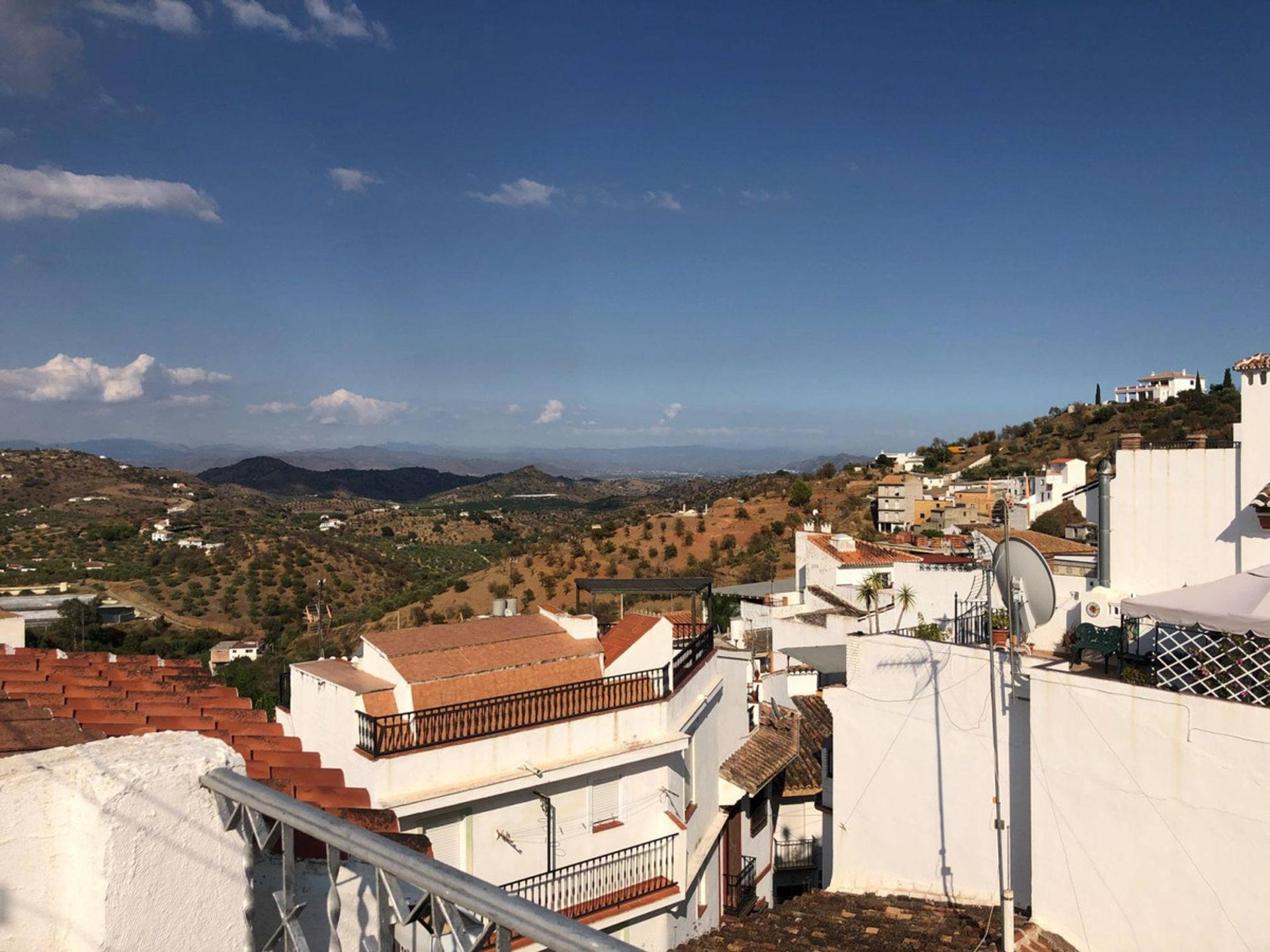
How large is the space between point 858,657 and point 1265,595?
472cm

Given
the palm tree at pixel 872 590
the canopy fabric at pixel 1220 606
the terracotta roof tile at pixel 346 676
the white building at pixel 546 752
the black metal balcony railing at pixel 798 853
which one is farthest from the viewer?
the palm tree at pixel 872 590

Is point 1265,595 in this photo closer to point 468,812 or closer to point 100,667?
point 468,812

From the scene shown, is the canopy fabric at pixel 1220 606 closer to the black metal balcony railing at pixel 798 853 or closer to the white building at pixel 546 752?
the white building at pixel 546 752

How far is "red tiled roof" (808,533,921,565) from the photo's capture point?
94.7 ft

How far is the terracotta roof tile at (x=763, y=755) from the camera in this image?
15.0m

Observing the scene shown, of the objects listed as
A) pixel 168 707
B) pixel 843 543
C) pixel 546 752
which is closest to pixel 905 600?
pixel 546 752

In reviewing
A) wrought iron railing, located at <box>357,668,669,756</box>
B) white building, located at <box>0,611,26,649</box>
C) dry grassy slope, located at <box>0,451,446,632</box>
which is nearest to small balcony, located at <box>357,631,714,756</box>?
wrought iron railing, located at <box>357,668,669,756</box>

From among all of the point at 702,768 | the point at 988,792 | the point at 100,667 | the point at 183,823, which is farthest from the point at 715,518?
the point at 183,823

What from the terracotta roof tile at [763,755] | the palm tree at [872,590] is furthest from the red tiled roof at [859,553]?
the terracotta roof tile at [763,755]

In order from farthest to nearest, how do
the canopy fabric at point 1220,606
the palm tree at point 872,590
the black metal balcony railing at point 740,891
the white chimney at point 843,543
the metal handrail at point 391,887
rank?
the white chimney at point 843,543 < the palm tree at point 872,590 < the black metal balcony railing at point 740,891 < the canopy fabric at point 1220,606 < the metal handrail at point 391,887

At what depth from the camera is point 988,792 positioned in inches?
379

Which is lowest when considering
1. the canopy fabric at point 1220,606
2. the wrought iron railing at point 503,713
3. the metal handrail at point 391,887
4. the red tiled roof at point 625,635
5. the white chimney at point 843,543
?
the white chimney at point 843,543

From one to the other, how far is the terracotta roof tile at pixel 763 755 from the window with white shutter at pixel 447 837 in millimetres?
6196

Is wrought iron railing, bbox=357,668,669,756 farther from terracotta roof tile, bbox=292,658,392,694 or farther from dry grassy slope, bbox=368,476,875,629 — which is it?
dry grassy slope, bbox=368,476,875,629
